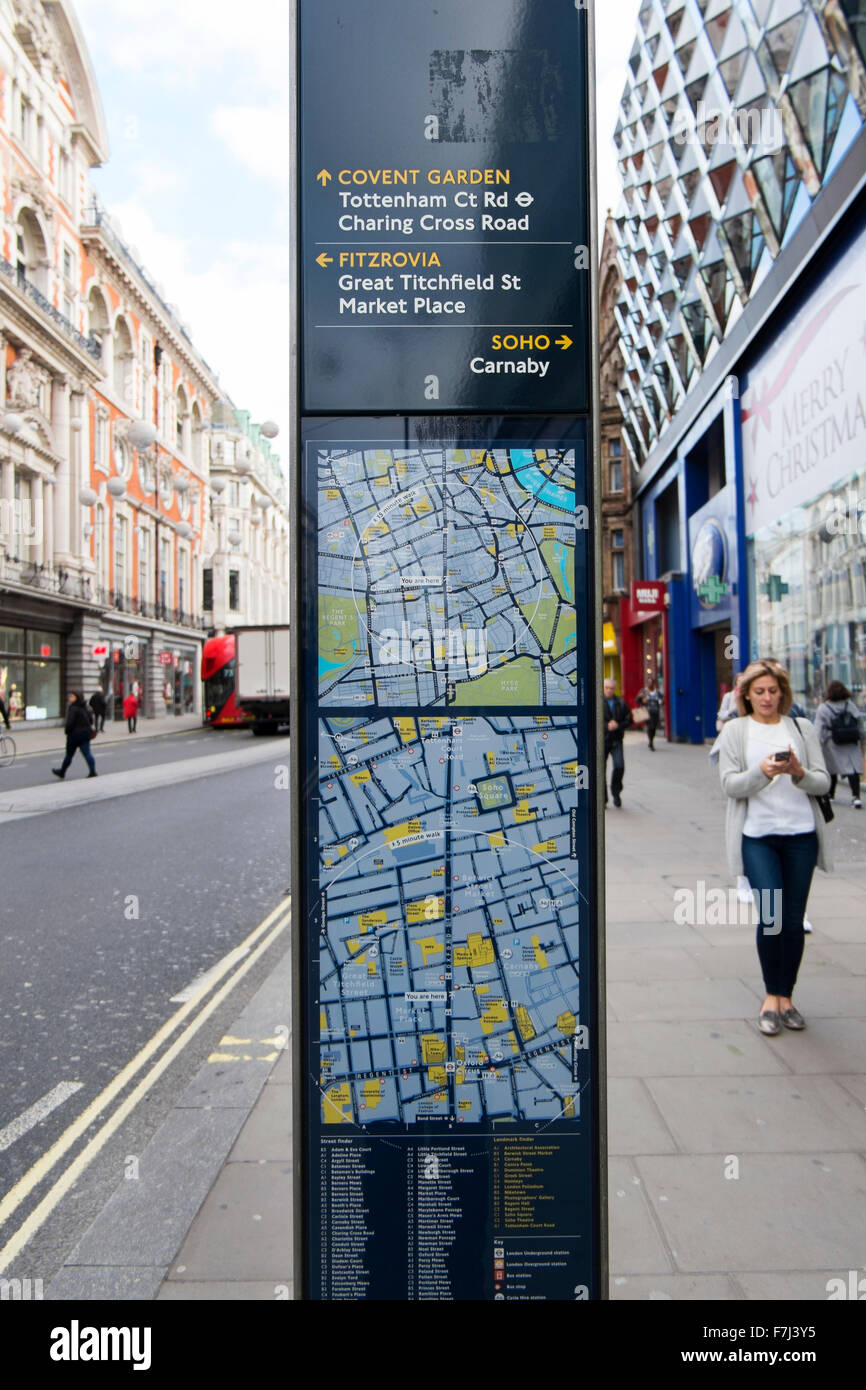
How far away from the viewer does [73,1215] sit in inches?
116

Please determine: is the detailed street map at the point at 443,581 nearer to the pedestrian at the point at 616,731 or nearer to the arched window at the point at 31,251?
the pedestrian at the point at 616,731

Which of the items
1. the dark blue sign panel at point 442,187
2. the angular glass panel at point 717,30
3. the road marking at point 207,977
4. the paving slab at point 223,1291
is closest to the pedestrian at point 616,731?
the road marking at point 207,977

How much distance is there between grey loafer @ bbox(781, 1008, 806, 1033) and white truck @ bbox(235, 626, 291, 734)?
2669 cm

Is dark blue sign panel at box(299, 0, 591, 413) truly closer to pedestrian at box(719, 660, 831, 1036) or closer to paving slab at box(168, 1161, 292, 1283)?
paving slab at box(168, 1161, 292, 1283)

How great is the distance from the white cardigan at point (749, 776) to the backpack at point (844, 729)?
315 inches

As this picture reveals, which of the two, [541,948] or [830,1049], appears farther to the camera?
[830,1049]

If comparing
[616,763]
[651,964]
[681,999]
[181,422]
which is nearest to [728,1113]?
[681,999]

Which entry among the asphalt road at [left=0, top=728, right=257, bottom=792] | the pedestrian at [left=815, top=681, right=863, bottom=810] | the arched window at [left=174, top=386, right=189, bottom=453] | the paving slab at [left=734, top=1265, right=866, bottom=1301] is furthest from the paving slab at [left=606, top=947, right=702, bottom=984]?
→ the arched window at [left=174, top=386, right=189, bottom=453]

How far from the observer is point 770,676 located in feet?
14.9

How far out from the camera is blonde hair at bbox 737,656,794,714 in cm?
454

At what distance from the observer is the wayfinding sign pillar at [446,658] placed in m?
1.99
